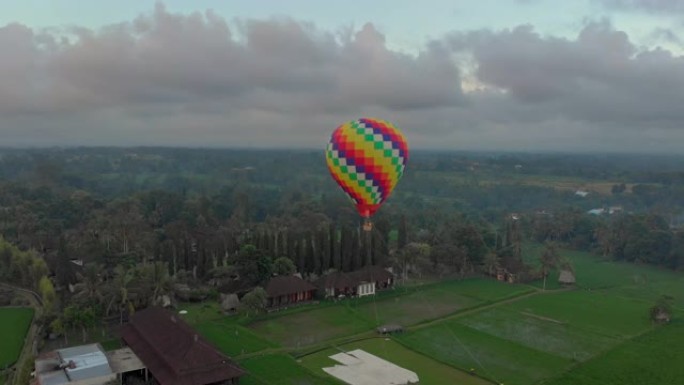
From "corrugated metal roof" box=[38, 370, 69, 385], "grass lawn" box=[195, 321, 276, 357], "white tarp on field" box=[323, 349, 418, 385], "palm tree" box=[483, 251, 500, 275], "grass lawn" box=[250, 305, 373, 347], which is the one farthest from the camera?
"palm tree" box=[483, 251, 500, 275]

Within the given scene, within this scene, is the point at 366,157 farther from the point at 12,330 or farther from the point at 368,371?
the point at 12,330

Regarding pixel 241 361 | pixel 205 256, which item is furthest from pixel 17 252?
pixel 241 361

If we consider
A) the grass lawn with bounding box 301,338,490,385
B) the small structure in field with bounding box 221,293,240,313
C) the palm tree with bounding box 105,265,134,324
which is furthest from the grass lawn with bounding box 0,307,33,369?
the grass lawn with bounding box 301,338,490,385

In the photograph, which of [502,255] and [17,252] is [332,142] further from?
[17,252]

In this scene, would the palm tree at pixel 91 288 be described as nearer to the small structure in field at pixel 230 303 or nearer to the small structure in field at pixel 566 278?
the small structure in field at pixel 230 303

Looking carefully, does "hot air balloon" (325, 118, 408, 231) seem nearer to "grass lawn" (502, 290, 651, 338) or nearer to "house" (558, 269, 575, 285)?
"grass lawn" (502, 290, 651, 338)

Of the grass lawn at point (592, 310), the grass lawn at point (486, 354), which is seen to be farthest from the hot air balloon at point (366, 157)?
the grass lawn at point (592, 310)
